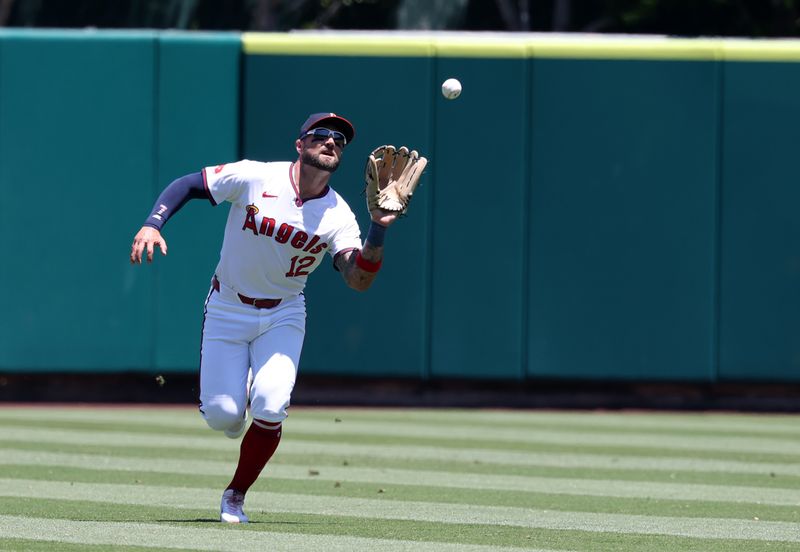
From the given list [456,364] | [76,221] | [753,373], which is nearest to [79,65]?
[76,221]


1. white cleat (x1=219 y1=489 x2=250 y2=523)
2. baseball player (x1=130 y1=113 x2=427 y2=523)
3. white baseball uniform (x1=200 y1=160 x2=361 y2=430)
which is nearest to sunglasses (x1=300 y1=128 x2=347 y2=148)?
baseball player (x1=130 y1=113 x2=427 y2=523)

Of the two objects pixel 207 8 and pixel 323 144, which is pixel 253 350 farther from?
pixel 207 8

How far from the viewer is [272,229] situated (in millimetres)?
7047

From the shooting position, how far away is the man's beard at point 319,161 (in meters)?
7.00

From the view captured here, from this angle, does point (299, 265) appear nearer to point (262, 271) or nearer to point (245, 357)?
point (262, 271)

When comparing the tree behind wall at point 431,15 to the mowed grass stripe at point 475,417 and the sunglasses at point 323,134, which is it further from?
the sunglasses at point 323,134

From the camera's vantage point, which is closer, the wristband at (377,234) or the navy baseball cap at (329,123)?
the wristband at (377,234)

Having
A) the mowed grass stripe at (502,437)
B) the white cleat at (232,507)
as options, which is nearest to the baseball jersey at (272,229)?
the white cleat at (232,507)

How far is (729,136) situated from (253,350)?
345 inches

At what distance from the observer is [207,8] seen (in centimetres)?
2216

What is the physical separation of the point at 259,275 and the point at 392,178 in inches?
33.0

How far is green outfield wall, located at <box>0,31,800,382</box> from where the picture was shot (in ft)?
48.0

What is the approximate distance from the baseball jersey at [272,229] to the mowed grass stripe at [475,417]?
5891mm

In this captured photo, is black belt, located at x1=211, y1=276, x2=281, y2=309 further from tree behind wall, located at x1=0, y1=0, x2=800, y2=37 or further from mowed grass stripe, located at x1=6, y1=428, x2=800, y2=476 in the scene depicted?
tree behind wall, located at x1=0, y1=0, x2=800, y2=37
